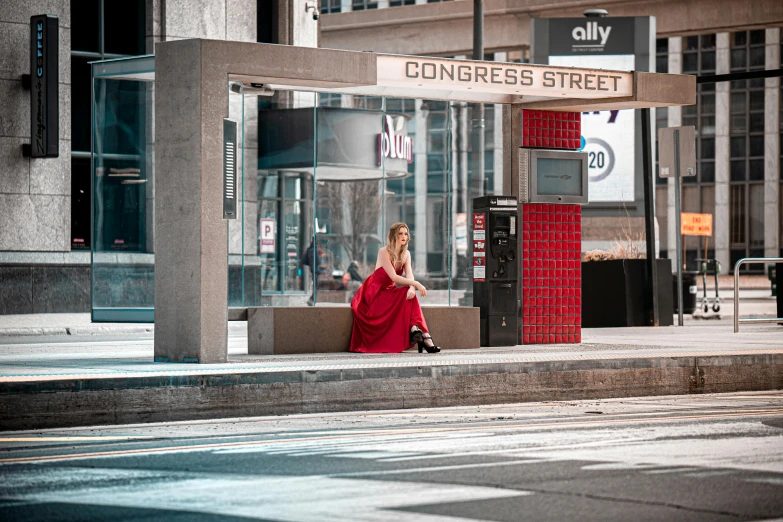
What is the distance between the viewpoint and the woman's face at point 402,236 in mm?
14070

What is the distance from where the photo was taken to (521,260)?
15695mm

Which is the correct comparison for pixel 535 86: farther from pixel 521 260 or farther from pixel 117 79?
pixel 117 79

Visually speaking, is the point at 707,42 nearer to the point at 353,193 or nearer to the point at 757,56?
the point at 757,56

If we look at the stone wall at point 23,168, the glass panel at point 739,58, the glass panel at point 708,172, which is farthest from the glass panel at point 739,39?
the stone wall at point 23,168

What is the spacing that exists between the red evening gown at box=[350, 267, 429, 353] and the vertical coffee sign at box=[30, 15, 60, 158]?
39.4 ft

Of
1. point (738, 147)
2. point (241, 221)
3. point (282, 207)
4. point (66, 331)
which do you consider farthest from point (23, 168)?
point (738, 147)

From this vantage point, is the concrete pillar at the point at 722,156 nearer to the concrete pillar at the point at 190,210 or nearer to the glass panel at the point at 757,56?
the glass panel at the point at 757,56

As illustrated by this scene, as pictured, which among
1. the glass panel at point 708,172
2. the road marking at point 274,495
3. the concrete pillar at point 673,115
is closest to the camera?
the road marking at point 274,495

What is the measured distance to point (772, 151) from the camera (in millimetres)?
68250

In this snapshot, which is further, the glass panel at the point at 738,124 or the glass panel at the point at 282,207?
the glass panel at the point at 738,124

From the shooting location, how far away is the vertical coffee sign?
23.9 m

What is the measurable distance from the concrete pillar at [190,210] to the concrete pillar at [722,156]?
196 ft

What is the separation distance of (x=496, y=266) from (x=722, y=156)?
5739 cm

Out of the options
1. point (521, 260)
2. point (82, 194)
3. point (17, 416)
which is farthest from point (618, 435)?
point (82, 194)
